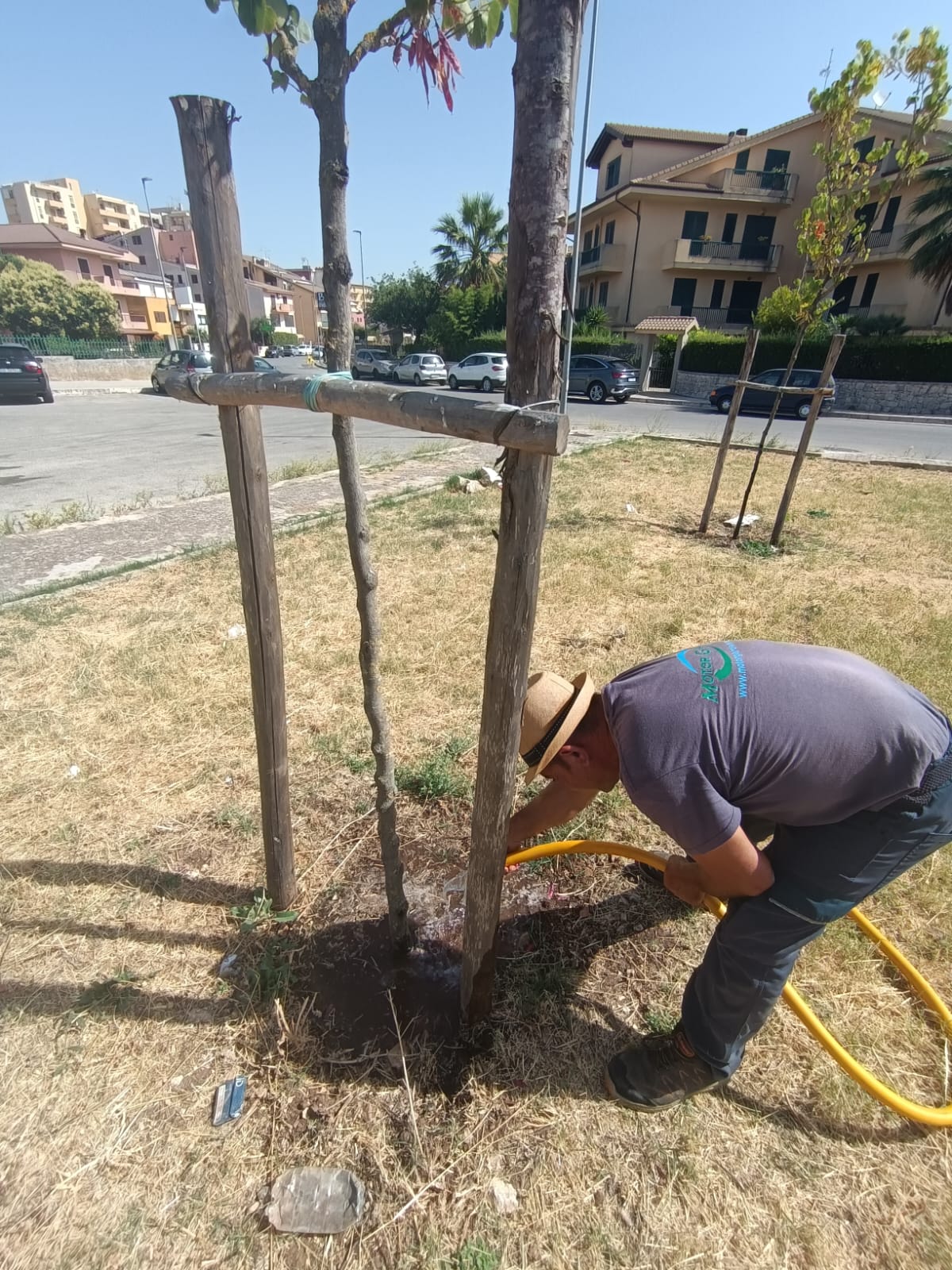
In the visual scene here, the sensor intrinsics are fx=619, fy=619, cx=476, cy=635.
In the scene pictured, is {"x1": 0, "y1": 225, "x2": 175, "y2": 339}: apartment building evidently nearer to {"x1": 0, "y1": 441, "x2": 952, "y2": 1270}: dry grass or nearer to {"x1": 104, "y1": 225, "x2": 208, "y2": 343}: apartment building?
{"x1": 104, "y1": 225, "x2": 208, "y2": 343}: apartment building

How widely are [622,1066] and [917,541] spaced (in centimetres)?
656

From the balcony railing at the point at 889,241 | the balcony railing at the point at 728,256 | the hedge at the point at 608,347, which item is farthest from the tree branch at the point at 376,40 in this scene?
the balcony railing at the point at 728,256

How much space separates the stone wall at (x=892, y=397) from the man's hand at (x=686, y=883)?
21.6 metres

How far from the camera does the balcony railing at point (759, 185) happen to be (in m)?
25.6

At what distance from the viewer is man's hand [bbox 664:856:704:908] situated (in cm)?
189

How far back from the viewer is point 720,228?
26.7 metres

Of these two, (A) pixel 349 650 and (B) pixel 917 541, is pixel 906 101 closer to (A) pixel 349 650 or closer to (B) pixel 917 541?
(B) pixel 917 541

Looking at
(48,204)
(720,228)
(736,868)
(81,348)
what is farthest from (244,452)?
(48,204)

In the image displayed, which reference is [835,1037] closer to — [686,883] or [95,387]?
[686,883]

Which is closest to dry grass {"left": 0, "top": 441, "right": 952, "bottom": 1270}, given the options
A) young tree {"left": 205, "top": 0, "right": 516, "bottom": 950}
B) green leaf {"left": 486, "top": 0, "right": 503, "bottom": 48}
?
young tree {"left": 205, "top": 0, "right": 516, "bottom": 950}

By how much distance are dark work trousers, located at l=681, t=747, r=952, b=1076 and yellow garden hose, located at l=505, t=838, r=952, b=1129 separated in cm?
22

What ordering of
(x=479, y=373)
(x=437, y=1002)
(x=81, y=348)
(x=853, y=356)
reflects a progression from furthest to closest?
(x=81, y=348) < (x=479, y=373) < (x=853, y=356) < (x=437, y=1002)

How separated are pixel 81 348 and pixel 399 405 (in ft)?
112

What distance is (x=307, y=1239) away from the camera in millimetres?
1432
